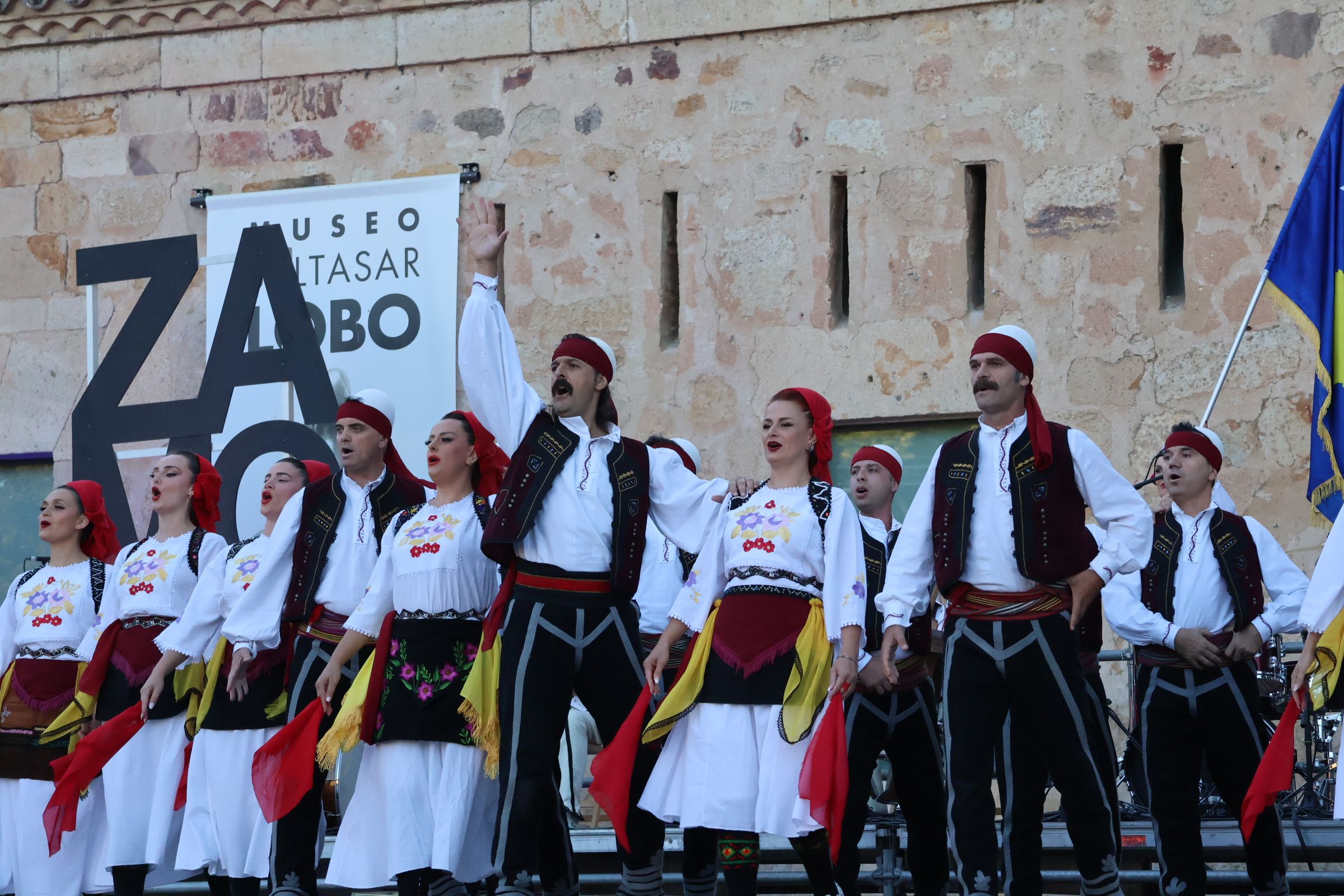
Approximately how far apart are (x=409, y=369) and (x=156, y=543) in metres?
3.80

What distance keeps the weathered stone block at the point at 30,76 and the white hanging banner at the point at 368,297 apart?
66.3 inches

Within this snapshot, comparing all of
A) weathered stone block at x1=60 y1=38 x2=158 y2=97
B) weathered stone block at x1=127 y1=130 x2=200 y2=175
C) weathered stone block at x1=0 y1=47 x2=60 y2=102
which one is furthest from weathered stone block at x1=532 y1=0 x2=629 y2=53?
weathered stone block at x1=0 y1=47 x2=60 y2=102

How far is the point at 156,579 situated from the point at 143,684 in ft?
1.34

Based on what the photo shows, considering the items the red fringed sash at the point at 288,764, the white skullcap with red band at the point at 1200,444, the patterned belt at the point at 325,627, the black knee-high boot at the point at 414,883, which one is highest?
the white skullcap with red band at the point at 1200,444

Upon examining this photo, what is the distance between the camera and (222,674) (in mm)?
6883

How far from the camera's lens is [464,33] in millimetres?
11031

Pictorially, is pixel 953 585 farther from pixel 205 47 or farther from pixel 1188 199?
pixel 205 47

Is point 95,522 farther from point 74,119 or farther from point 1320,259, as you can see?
point 1320,259

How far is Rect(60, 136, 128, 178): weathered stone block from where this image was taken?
1170 cm

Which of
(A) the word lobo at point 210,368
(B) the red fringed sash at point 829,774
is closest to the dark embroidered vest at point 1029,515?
(B) the red fringed sash at point 829,774

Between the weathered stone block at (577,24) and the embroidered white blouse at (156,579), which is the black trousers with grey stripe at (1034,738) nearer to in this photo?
the embroidered white blouse at (156,579)

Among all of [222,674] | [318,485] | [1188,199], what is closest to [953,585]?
[318,485]

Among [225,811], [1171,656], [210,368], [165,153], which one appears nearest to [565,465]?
[225,811]

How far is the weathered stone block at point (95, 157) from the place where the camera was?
38.4 ft
